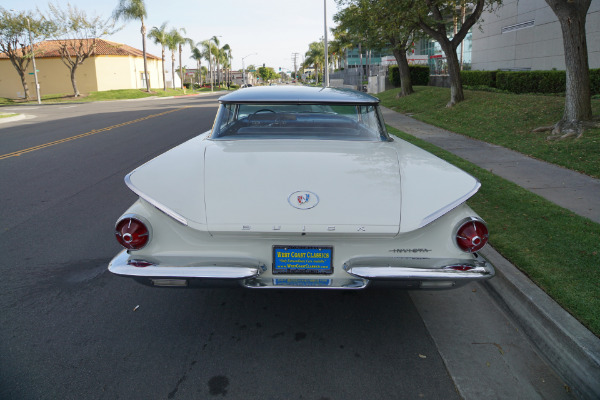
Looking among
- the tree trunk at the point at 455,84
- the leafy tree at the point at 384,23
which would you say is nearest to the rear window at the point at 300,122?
the leafy tree at the point at 384,23

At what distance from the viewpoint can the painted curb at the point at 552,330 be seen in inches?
102

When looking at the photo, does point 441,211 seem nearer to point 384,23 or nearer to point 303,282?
point 303,282

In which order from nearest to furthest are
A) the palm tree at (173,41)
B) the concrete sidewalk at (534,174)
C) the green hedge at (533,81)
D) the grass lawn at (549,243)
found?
1. the grass lawn at (549,243)
2. the concrete sidewalk at (534,174)
3. the green hedge at (533,81)
4. the palm tree at (173,41)

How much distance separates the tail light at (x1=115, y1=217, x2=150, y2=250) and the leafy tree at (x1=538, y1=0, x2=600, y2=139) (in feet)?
33.3

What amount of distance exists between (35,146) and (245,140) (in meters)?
10.7

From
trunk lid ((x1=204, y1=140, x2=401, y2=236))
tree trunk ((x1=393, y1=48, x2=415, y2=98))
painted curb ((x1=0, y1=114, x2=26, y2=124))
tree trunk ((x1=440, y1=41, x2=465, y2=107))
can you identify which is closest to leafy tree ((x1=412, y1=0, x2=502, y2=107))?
tree trunk ((x1=440, y1=41, x2=465, y2=107))

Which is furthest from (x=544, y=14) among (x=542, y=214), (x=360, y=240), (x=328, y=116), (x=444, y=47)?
(x=360, y=240)

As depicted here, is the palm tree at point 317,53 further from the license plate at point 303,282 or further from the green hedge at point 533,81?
the license plate at point 303,282

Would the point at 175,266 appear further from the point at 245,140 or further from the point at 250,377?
the point at 245,140

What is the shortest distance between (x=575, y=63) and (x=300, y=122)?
922cm

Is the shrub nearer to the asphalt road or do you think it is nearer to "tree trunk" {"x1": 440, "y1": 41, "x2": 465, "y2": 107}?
"tree trunk" {"x1": 440, "y1": 41, "x2": 465, "y2": 107}

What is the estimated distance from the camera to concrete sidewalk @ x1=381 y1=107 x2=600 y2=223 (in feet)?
19.9

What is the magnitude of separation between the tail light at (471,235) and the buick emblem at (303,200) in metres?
0.90

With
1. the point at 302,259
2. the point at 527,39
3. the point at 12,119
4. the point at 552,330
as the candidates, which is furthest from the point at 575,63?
the point at 12,119
